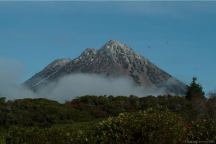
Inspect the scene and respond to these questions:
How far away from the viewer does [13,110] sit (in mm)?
59344

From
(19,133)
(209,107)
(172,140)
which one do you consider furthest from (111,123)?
(209,107)

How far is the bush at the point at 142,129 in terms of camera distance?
16109mm

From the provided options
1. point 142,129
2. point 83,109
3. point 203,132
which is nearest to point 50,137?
point 142,129

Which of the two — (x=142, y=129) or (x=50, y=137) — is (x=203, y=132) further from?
(x=50, y=137)

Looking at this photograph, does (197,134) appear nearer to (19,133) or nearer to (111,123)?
(111,123)

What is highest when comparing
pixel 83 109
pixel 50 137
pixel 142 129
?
pixel 83 109

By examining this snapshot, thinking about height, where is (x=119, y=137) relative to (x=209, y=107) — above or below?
below

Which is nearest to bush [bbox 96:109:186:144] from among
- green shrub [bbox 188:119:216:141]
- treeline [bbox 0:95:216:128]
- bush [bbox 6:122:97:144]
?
bush [bbox 6:122:97:144]

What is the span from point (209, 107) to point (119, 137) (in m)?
40.1

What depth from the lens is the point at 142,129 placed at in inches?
631

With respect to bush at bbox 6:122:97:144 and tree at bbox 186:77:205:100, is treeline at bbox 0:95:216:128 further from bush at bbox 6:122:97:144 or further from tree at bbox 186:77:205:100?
bush at bbox 6:122:97:144

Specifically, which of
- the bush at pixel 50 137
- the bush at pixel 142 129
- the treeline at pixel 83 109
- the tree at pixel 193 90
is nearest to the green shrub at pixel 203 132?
the bush at pixel 142 129

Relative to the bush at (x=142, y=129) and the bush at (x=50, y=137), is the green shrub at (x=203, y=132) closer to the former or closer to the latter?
the bush at (x=142, y=129)

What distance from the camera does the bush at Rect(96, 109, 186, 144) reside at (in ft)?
52.9
